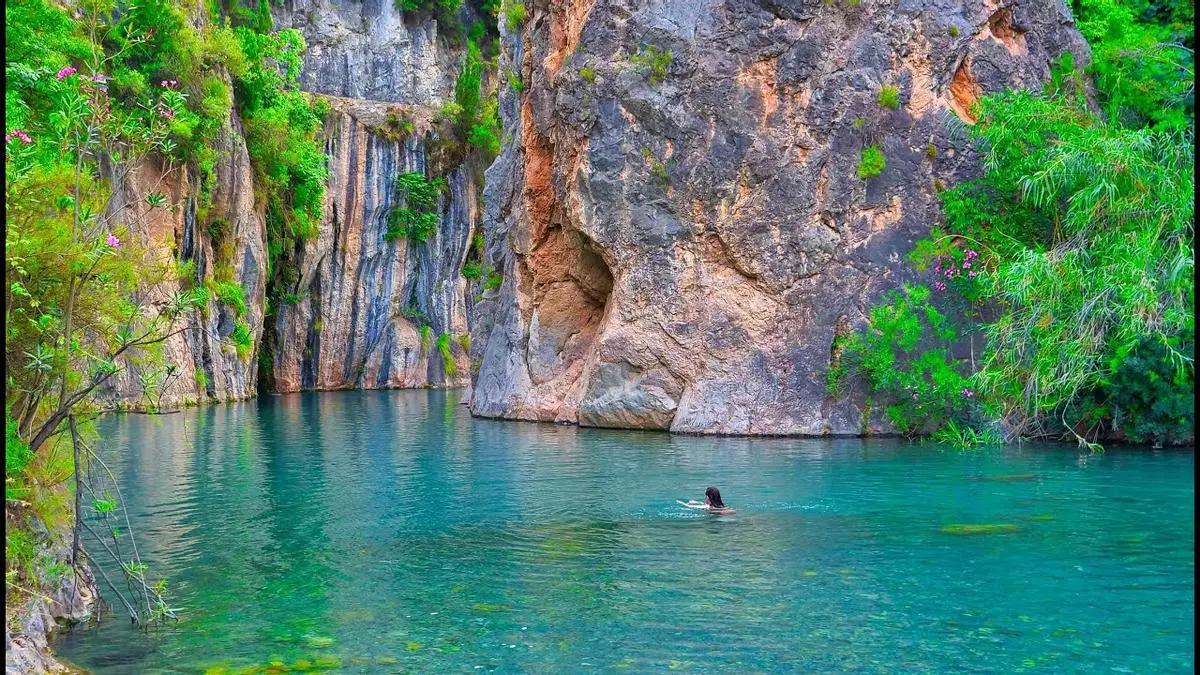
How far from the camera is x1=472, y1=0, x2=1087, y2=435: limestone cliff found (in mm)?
24922

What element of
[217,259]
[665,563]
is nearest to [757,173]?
[665,563]

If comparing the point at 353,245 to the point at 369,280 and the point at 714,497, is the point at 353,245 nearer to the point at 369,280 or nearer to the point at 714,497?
the point at 369,280

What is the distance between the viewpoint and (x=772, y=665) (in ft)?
26.9

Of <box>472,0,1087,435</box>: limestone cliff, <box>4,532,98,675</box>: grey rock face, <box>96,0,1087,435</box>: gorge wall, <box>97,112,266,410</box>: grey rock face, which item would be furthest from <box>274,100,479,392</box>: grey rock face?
<box>4,532,98,675</box>: grey rock face

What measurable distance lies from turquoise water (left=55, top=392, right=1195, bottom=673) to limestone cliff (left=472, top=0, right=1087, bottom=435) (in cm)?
447

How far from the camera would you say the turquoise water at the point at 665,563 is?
8.62m

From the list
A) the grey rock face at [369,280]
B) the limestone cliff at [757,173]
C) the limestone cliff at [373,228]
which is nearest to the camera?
the limestone cliff at [757,173]

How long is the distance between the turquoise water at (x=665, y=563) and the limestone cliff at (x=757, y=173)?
4473 millimetres

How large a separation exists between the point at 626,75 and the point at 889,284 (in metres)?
7.27

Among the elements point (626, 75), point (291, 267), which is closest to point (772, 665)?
point (626, 75)

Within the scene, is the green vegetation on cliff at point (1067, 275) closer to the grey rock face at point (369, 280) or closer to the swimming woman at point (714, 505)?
the swimming woman at point (714, 505)

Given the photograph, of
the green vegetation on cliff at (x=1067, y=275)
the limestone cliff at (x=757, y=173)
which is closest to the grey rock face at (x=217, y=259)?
the limestone cliff at (x=757, y=173)

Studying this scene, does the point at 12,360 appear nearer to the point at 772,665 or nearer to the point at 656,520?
the point at 772,665

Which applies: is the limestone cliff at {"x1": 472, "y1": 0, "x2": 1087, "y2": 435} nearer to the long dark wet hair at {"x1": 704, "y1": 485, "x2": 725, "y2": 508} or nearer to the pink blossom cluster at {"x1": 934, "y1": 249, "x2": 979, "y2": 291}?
the pink blossom cluster at {"x1": 934, "y1": 249, "x2": 979, "y2": 291}
